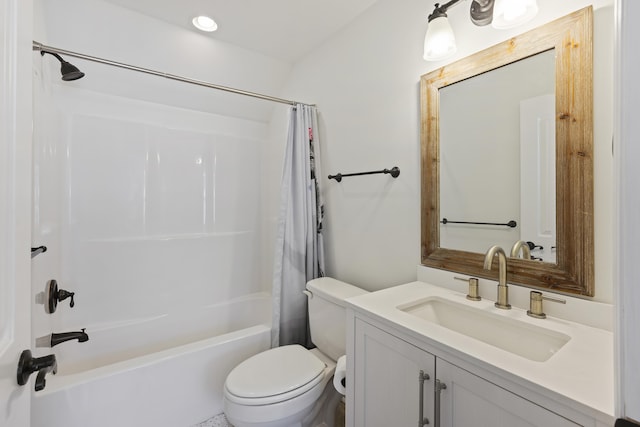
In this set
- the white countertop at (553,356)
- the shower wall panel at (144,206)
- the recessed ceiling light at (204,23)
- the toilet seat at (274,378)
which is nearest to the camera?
the white countertop at (553,356)

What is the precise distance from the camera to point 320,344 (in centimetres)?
167

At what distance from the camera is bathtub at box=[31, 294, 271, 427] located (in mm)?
1328

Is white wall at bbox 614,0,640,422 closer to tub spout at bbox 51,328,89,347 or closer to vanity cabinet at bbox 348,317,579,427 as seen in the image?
vanity cabinet at bbox 348,317,579,427

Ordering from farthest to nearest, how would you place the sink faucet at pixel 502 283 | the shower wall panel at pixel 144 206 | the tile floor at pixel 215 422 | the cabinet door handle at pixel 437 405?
the shower wall panel at pixel 144 206 → the tile floor at pixel 215 422 → the sink faucet at pixel 502 283 → the cabinet door handle at pixel 437 405

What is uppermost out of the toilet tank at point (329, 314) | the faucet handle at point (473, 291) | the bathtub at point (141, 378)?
the faucet handle at point (473, 291)

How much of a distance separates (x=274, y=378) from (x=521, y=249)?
1.19 m

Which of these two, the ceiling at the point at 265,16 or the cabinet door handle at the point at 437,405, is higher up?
the ceiling at the point at 265,16

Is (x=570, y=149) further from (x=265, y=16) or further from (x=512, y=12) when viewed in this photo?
(x=265, y=16)

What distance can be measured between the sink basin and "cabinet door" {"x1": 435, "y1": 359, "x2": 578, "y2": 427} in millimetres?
331

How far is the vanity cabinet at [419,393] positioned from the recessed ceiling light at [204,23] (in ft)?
6.44

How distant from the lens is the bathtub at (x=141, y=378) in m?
1.33

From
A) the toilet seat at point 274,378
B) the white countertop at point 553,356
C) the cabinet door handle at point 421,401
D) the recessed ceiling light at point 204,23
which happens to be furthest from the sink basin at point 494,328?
the recessed ceiling light at point 204,23

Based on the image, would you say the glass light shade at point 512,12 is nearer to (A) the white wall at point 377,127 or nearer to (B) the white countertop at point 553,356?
(A) the white wall at point 377,127

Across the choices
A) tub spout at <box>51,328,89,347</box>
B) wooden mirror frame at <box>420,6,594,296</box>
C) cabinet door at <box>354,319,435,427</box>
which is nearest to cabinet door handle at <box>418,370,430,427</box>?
cabinet door at <box>354,319,435,427</box>
